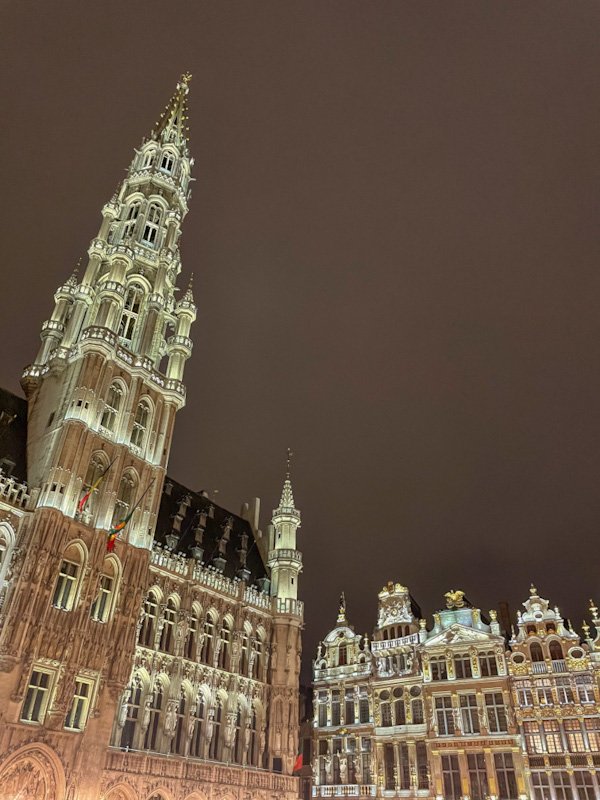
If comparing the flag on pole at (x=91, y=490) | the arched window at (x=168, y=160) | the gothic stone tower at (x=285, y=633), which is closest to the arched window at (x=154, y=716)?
the gothic stone tower at (x=285, y=633)

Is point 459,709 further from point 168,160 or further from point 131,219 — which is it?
point 168,160

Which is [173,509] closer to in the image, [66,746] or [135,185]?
[66,746]

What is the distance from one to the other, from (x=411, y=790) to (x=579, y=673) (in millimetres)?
14859

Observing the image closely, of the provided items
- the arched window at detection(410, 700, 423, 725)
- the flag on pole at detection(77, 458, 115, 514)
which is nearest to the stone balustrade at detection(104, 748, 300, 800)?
the arched window at detection(410, 700, 423, 725)

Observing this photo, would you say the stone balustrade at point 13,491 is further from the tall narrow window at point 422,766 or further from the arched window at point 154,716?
the tall narrow window at point 422,766

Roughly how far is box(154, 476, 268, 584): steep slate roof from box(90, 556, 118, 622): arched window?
7.45 metres

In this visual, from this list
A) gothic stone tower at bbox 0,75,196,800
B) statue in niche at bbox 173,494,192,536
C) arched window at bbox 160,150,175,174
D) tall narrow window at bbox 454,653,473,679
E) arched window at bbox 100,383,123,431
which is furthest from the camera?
arched window at bbox 160,150,175,174

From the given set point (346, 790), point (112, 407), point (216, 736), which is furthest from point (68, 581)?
point (346, 790)

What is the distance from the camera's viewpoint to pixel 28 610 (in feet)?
104

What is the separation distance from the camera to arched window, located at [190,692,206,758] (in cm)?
3983

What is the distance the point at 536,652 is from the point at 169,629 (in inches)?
1070

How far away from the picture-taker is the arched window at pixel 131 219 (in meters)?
53.8

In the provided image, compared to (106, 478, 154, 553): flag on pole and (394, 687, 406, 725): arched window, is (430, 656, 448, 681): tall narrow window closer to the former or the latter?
(394, 687, 406, 725): arched window

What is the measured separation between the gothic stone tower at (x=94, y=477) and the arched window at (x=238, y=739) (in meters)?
11.8
